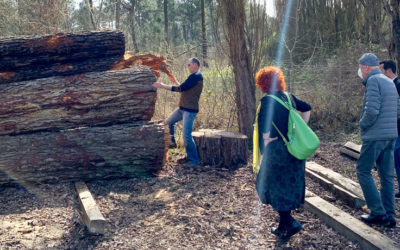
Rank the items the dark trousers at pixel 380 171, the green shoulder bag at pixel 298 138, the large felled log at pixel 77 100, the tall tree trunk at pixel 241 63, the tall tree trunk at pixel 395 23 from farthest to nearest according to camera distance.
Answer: the tall tree trunk at pixel 241 63
the tall tree trunk at pixel 395 23
the large felled log at pixel 77 100
the dark trousers at pixel 380 171
the green shoulder bag at pixel 298 138

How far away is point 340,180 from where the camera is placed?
566 cm

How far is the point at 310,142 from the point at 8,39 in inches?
209

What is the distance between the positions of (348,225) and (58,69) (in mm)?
5257

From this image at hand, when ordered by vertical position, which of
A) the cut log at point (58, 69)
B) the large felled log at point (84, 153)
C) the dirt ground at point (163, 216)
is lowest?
the dirt ground at point (163, 216)

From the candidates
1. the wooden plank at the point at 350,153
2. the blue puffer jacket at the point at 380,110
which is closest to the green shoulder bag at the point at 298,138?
the blue puffer jacket at the point at 380,110

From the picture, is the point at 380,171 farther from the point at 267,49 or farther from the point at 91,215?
the point at 267,49

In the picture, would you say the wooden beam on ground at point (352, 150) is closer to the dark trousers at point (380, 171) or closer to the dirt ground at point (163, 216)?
the dirt ground at point (163, 216)

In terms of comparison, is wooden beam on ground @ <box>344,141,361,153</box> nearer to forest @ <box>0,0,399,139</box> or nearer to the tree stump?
forest @ <box>0,0,399,139</box>

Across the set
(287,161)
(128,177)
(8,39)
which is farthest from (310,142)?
(8,39)

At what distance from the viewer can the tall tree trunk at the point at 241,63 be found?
313 inches

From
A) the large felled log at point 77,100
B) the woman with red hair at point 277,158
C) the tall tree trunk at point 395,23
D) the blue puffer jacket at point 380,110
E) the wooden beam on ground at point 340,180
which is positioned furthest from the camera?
the tall tree trunk at point 395,23

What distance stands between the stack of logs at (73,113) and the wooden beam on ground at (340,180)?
8.66 ft

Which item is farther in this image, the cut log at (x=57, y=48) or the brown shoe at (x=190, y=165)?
the brown shoe at (x=190, y=165)

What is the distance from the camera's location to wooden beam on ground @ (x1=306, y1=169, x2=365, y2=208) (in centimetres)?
495
